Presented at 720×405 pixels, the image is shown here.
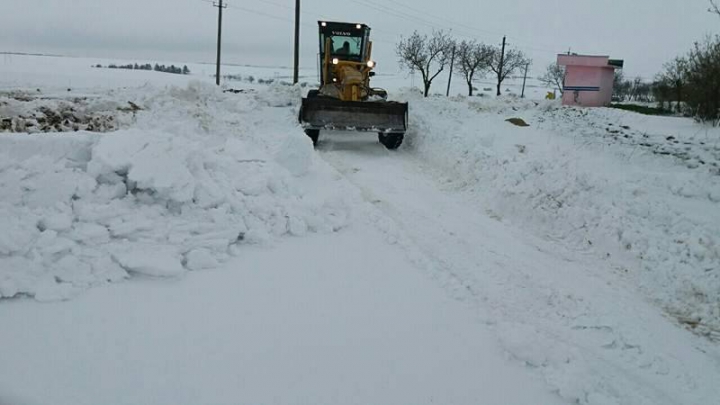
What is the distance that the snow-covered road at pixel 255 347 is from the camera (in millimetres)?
2971

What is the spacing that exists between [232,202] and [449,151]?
588cm

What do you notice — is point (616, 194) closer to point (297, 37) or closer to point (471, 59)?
point (297, 37)

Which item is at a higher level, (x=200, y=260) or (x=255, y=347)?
(x=200, y=260)

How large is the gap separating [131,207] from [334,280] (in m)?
2.18

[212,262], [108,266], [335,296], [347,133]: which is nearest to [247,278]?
[212,262]

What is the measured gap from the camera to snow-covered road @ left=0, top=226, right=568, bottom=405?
117 inches

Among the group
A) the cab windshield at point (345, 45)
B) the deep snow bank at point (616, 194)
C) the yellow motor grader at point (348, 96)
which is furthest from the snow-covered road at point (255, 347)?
the cab windshield at point (345, 45)

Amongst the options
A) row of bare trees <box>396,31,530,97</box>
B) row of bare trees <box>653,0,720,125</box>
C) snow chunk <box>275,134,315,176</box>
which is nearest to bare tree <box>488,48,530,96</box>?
row of bare trees <box>396,31,530,97</box>

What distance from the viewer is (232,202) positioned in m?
5.28

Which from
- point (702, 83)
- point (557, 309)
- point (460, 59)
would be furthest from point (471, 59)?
point (557, 309)

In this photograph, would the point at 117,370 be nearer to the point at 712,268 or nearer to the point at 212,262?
the point at 212,262

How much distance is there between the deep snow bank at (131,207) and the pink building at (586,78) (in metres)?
28.8

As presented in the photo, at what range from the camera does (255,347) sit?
341cm

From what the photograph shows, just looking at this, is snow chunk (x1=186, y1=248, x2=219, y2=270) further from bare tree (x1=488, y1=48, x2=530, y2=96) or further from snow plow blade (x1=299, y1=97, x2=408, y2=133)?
bare tree (x1=488, y1=48, x2=530, y2=96)
